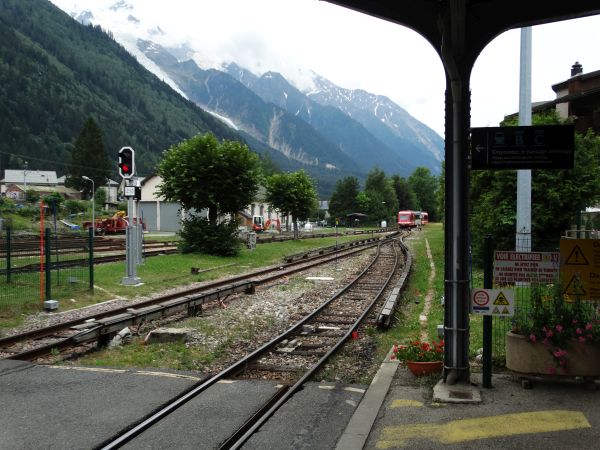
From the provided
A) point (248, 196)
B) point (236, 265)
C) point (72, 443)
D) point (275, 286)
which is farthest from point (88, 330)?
point (248, 196)

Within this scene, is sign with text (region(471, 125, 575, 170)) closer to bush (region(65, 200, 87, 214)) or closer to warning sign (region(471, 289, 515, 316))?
warning sign (region(471, 289, 515, 316))

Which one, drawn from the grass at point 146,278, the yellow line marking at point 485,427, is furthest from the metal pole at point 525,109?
the grass at point 146,278

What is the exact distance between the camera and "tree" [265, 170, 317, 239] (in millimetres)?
47031

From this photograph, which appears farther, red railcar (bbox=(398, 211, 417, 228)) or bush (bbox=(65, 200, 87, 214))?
red railcar (bbox=(398, 211, 417, 228))

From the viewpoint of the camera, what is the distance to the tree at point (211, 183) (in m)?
27.4

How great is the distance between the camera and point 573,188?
17.7 metres

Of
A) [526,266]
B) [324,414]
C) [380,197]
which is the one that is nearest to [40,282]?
[324,414]

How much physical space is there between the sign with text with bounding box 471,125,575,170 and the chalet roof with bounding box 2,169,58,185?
462ft

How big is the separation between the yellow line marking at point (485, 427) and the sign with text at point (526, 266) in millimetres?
1555

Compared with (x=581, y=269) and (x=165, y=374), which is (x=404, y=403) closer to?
(x=581, y=269)

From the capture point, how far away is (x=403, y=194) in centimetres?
14588

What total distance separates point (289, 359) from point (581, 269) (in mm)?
4434

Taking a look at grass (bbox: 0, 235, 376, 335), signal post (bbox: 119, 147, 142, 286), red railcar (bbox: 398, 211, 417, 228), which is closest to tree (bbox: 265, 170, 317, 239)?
grass (bbox: 0, 235, 376, 335)

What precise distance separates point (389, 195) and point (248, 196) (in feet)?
343
